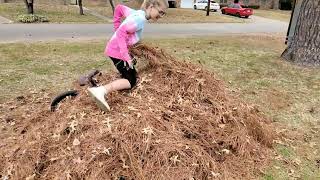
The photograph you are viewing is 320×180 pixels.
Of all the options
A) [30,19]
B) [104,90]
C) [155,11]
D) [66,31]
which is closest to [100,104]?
[104,90]

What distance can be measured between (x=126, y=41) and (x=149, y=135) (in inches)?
47.6

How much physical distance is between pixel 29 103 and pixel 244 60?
5722mm

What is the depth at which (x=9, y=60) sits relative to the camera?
831cm

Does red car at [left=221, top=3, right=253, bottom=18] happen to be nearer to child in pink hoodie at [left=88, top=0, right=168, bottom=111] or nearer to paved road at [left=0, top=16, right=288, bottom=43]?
paved road at [left=0, top=16, right=288, bottom=43]

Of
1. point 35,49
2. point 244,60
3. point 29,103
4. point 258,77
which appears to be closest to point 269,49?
point 244,60

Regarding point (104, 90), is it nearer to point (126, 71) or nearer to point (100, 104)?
point (100, 104)

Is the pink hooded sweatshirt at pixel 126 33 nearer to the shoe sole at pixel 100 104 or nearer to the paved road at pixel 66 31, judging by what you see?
the shoe sole at pixel 100 104

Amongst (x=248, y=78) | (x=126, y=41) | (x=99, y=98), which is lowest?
(x=248, y=78)

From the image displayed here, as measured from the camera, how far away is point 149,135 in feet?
12.1

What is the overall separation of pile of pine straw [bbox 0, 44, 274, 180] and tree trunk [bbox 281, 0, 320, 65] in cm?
456

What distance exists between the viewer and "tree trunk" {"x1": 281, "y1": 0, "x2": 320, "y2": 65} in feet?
27.9

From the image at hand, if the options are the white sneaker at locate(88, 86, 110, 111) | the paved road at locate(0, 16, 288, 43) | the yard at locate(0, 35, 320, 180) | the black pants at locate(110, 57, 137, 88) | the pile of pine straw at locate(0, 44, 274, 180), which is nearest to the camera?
the pile of pine straw at locate(0, 44, 274, 180)

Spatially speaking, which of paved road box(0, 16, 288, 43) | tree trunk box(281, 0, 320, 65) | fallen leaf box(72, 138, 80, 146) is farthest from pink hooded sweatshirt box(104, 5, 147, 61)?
paved road box(0, 16, 288, 43)

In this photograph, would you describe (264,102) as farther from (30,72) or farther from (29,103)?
(30,72)
